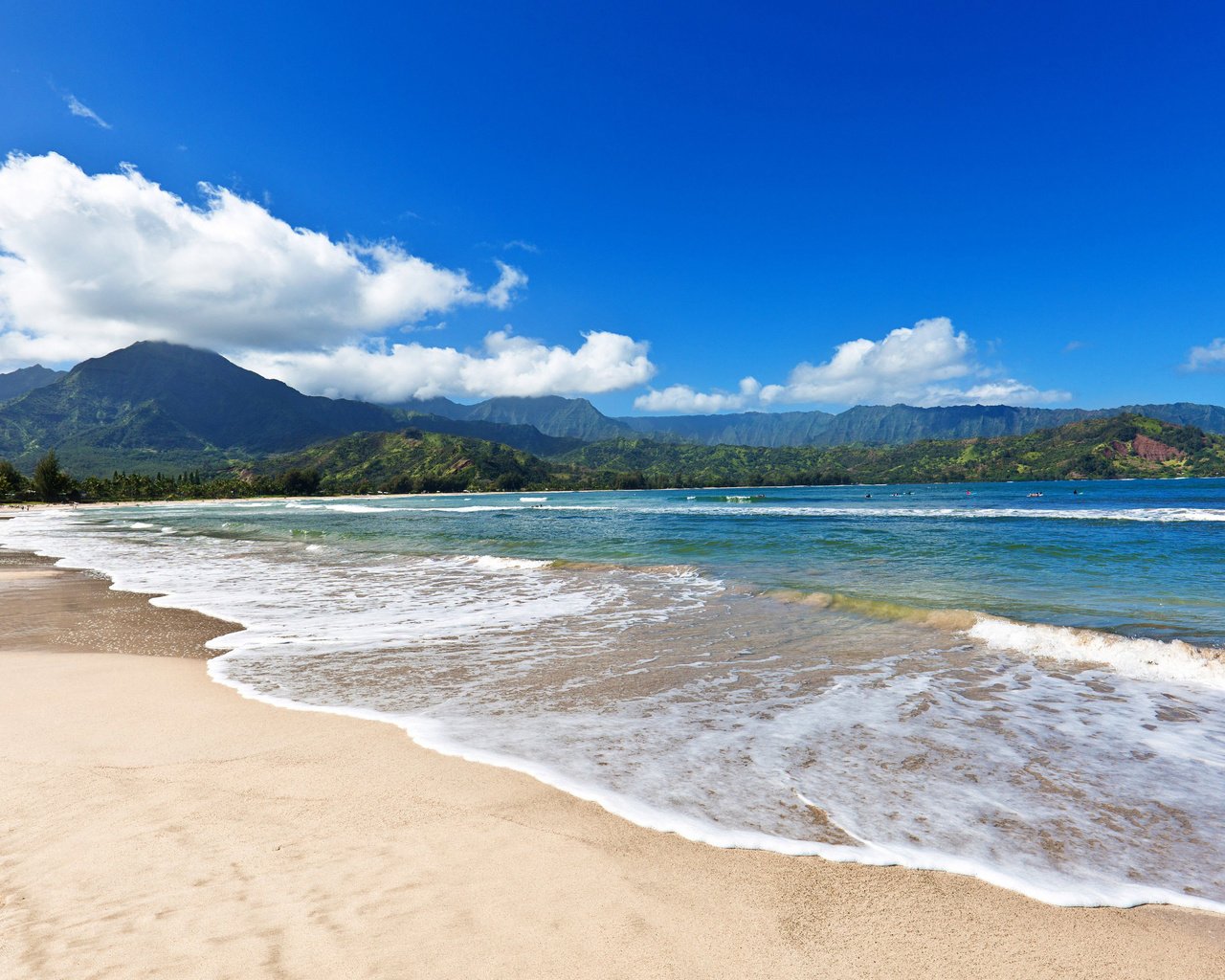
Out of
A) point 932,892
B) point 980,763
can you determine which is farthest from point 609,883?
point 980,763

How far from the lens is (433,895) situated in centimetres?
394

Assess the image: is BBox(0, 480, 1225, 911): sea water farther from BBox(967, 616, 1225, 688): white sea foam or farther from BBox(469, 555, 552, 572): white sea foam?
BBox(469, 555, 552, 572): white sea foam

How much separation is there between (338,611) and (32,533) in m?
51.7

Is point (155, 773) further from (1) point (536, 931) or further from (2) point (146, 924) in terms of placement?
(1) point (536, 931)

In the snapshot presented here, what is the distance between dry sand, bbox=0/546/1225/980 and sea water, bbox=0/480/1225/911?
1.55 feet

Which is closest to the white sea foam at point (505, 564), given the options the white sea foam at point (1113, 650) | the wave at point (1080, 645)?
the wave at point (1080, 645)

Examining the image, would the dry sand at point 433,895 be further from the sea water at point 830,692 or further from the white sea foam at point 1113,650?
the white sea foam at point 1113,650

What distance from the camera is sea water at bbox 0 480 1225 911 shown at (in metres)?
5.00

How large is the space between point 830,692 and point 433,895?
6453mm

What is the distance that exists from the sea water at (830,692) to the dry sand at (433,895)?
0.47 meters

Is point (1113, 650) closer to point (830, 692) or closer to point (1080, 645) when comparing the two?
point (1080, 645)

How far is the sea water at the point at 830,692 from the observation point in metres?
5.00

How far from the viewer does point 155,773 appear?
5.84 metres

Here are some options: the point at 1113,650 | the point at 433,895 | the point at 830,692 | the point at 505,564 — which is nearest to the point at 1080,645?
the point at 1113,650
